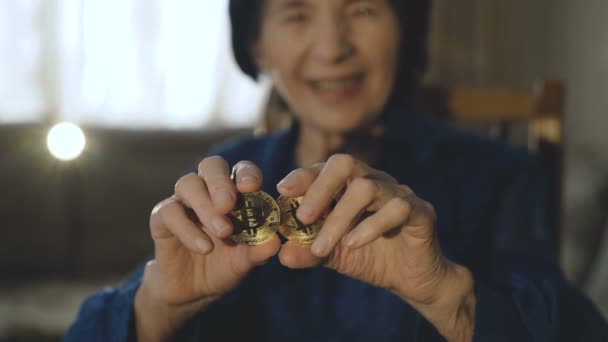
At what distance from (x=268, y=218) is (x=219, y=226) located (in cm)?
4

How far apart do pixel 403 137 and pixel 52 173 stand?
0.90 metres

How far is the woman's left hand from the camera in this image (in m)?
0.42

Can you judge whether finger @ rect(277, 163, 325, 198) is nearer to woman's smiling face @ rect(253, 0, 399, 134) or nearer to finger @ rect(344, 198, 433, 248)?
finger @ rect(344, 198, 433, 248)

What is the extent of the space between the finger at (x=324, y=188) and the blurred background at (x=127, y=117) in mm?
600

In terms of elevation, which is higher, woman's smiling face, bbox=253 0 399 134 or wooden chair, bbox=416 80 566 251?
woman's smiling face, bbox=253 0 399 134

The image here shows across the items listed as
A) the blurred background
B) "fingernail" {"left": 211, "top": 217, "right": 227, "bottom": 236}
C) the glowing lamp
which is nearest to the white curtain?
the blurred background

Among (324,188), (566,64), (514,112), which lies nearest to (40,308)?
(324,188)

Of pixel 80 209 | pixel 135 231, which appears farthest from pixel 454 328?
pixel 80 209

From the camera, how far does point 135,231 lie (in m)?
1.22

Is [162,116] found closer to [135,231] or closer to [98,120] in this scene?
[98,120]

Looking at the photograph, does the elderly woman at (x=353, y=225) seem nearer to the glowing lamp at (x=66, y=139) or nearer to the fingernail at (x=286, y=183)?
the fingernail at (x=286, y=183)

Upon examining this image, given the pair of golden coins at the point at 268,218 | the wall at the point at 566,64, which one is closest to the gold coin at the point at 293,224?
the pair of golden coins at the point at 268,218

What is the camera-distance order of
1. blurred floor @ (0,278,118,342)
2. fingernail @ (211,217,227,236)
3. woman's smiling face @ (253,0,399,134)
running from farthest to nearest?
blurred floor @ (0,278,118,342) < woman's smiling face @ (253,0,399,134) < fingernail @ (211,217,227,236)

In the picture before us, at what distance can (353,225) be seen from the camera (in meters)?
0.44
